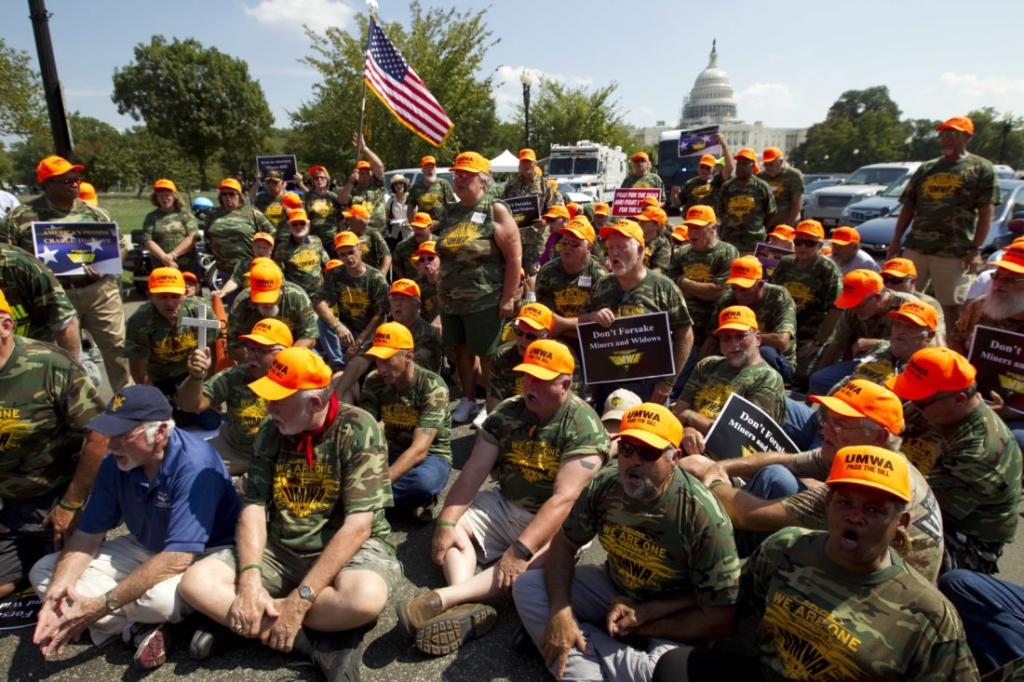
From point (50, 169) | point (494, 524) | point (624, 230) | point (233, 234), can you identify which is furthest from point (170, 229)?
point (494, 524)

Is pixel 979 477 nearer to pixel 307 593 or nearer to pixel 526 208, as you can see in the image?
pixel 307 593

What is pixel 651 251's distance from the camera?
7516 millimetres

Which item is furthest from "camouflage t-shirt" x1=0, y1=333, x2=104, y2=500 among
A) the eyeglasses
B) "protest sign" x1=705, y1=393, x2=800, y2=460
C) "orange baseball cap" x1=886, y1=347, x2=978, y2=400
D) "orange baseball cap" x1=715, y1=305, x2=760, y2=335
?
"orange baseball cap" x1=886, y1=347, x2=978, y2=400

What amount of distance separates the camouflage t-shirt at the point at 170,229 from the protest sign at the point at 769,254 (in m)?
7.75

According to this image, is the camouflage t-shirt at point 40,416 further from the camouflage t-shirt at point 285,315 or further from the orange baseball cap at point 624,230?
the orange baseball cap at point 624,230

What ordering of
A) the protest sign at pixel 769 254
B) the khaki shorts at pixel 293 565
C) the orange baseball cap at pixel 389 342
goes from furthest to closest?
the protest sign at pixel 769 254
the orange baseball cap at pixel 389 342
the khaki shorts at pixel 293 565

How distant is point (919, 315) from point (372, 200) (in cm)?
811

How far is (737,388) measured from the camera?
4.10 meters

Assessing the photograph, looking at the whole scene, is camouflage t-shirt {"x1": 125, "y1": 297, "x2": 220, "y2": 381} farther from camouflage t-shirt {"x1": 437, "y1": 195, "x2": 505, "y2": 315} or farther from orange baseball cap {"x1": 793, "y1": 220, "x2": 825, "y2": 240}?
orange baseball cap {"x1": 793, "y1": 220, "x2": 825, "y2": 240}

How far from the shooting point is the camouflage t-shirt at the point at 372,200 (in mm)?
9844

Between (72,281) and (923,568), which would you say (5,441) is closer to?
(72,281)

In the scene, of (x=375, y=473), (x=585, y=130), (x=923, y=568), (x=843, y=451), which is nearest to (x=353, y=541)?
(x=375, y=473)

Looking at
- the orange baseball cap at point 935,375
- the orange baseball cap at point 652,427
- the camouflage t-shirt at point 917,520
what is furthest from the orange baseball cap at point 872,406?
the orange baseball cap at point 652,427

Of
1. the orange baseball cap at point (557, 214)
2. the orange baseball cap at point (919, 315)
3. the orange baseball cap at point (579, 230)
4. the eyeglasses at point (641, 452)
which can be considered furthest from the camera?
the orange baseball cap at point (557, 214)
